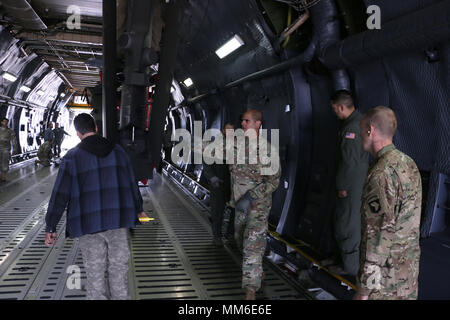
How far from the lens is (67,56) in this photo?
1479cm

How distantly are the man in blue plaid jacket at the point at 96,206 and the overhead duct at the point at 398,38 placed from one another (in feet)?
8.82

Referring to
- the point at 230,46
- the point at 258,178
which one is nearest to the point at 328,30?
the point at 258,178

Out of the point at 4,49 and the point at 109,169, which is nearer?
the point at 109,169

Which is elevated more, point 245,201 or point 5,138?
point 5,138

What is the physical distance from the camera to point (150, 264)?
455cm

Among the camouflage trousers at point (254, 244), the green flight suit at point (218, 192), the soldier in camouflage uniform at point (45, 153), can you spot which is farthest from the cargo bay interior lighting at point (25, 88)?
the camouflage trousers at point (254, 244)

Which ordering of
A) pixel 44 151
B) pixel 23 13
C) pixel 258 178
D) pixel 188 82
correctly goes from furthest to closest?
1. pixel 44 151
2. pixel 188 82
3. pixel 23 13
4. pixel 258 178

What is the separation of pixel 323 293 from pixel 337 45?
2829 millimetres

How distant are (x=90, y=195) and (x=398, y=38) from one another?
10.0ft

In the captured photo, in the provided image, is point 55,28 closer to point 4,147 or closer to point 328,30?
point 4,147

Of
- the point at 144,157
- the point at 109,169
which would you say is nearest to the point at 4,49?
the point at 144,157

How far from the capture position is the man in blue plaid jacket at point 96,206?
9.83ft

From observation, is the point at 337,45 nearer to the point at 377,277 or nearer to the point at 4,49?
the point at 377,277

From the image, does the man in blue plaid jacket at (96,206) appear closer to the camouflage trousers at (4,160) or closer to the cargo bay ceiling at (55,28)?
the cargo bay ceiling at (55,28)
